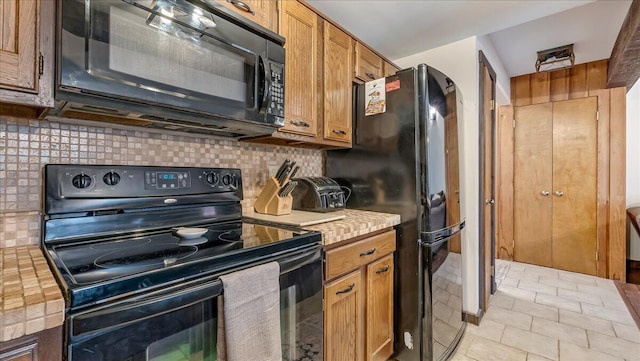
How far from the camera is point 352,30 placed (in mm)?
2205

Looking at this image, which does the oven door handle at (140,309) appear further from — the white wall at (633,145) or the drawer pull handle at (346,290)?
the white wall at (633,145)

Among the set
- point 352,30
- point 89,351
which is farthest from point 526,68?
point 89,351

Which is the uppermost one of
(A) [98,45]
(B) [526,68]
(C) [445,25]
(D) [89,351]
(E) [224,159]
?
(B) [526,68]

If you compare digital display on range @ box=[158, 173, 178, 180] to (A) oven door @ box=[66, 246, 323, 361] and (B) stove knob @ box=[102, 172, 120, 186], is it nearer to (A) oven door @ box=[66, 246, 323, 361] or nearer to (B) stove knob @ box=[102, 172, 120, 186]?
(B) stove knob @ box=[102, 172, 120, 186]

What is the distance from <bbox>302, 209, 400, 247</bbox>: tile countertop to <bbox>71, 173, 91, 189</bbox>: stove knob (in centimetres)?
85

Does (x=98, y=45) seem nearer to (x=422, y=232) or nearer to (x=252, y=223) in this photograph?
(x=252, y=223)

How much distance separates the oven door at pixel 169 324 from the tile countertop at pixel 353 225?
0.21 meters

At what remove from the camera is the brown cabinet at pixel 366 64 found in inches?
78.0

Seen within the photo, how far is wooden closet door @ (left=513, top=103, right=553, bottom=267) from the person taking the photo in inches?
145

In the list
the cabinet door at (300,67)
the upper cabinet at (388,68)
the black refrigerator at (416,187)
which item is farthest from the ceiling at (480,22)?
the black refrigerator at (416,187)

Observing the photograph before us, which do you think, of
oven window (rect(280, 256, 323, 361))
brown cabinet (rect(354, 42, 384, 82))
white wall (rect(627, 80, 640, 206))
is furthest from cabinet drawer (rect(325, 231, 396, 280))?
white wall (rect(627, 80, 640, 206))

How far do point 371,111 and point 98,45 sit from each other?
56.1 inches

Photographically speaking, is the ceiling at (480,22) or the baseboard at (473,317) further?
the baseboard at (473,317)

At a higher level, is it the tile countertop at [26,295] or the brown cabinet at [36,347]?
the tile countertop at [26,295]
